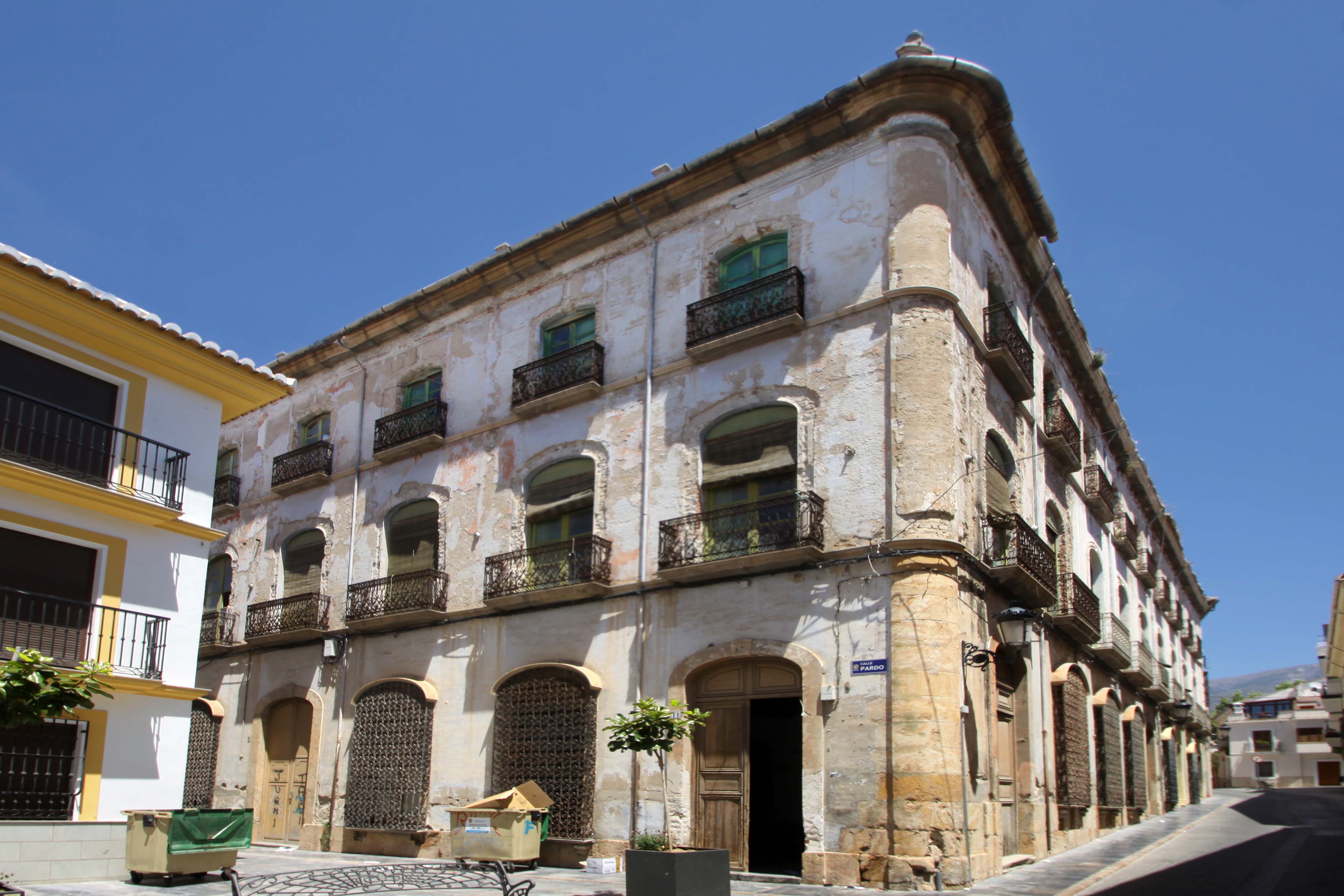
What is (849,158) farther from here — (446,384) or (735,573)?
(446,384)

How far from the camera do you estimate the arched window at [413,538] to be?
64.7ft

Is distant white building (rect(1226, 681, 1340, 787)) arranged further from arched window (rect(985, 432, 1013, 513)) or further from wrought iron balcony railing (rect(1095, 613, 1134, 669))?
arched window (rect(985, 432, 1013, 513))

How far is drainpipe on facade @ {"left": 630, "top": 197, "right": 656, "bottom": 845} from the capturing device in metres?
15.3

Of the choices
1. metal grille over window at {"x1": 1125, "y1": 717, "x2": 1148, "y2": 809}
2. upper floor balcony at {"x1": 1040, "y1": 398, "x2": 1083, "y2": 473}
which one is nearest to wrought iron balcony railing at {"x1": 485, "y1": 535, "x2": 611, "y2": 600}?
upper floor balcony at {"x1": 1040, "y1": 398, "x2": 1083, "y2": 473}

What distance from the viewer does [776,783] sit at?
18.5 m

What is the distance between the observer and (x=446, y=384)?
20672mm

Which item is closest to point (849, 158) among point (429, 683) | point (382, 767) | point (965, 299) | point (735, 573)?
point (965, 299)

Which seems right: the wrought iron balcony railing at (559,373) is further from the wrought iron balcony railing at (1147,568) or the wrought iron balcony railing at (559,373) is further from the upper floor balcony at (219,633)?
the wrought iron balcony railing at (1147,568)

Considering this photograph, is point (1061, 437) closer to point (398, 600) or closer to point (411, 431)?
point (411, 431)

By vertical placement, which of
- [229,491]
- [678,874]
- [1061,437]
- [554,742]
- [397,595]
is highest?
[1061,437]

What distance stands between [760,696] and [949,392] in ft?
16.1

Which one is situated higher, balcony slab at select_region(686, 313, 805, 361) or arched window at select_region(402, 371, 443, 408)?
arched window at select_region(402, 371, 443, 408)

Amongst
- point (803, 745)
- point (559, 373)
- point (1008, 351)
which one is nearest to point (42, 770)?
point (803, 745)

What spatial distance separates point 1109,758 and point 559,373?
13647 mm
